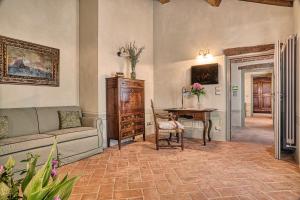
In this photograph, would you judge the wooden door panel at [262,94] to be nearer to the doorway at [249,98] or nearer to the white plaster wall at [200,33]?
the doorway at [249,98]

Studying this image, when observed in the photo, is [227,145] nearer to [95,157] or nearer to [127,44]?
[95,157]

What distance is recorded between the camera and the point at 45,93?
3777 millimetres

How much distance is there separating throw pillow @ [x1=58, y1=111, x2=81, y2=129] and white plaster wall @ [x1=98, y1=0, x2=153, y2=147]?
0.51 m

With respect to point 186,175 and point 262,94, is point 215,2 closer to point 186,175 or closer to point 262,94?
point 186,175

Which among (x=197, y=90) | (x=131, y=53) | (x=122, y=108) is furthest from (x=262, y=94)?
(x=122, y=108)

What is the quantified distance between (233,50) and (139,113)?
8.86ft

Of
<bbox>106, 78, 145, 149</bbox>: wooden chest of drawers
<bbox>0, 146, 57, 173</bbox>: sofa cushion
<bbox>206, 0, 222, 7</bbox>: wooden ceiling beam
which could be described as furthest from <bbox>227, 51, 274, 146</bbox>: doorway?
<bbox>0, 146, 57, 173</bbox>: sofa cushion

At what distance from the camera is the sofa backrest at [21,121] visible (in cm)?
300

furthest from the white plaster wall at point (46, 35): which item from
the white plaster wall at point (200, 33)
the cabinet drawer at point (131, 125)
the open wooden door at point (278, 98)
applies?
the open wooden door at point (278, 98)

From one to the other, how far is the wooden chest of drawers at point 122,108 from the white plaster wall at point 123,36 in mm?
178

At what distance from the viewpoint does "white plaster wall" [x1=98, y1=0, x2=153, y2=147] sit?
13.6 ft

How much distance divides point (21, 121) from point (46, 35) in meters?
1.77

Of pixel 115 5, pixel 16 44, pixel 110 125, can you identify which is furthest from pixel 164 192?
pixel 115 5

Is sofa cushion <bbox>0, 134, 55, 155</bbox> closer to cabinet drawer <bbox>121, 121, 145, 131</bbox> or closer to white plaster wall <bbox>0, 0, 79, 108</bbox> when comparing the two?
white plaster wall <bbox>0, 0, 79, 108</bbox>
